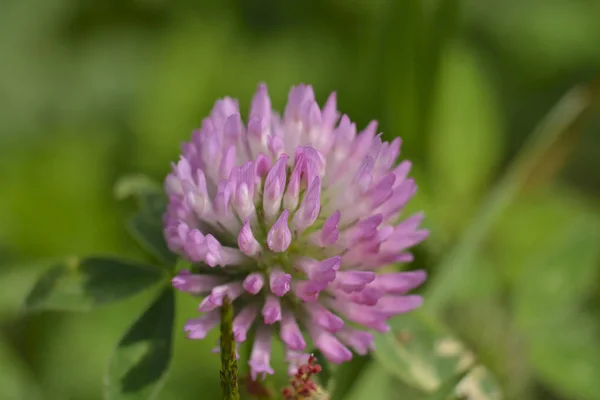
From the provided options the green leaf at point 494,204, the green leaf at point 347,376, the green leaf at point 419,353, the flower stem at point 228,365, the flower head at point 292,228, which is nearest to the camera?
the flower stem at point 228,365

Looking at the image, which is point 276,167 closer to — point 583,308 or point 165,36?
point 583,308

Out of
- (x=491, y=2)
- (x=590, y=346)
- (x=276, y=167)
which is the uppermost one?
(x=491, y=2)

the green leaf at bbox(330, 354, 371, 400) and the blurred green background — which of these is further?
Answer: the blurred green background

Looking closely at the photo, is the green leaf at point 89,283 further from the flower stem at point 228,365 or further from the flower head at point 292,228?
the flower stem at point 228,365

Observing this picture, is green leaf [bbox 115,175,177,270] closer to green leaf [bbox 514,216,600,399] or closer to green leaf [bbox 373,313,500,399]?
green leaf [bbox 373,313,500,399]

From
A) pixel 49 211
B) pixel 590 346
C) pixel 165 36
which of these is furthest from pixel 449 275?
pixel 165 36

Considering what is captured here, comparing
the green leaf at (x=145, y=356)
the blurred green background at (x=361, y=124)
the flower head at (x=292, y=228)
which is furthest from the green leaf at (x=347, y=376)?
the green leaf at (x=145, y=356)

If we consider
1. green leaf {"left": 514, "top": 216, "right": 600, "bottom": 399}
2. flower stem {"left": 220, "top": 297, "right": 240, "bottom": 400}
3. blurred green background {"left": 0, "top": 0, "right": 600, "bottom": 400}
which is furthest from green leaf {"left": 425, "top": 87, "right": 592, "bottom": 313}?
flower stem {"left": 220, "top": 297, "right": 240, "bottom": 400}
